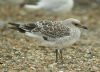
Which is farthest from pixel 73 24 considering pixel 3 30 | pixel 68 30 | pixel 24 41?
pixel 3 30

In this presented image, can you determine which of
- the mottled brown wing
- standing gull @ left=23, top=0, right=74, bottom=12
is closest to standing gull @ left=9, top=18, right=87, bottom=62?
the mottled brown wing

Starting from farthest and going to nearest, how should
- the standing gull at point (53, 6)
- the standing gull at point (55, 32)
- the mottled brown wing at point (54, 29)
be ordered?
1. the standing gull at point (53, 6)
2. the mottled brown wing at point (54, 29)
3. the standing gull at point (55, 32)

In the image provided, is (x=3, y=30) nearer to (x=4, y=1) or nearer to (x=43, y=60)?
(x=4, y=1)

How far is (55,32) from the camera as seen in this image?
751 centimetres

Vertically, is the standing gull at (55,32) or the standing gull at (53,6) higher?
the standing gull at (53,6)

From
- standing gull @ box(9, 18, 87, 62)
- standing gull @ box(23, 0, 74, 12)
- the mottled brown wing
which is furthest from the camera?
standing gull @ box(23, 0, 74, 12)

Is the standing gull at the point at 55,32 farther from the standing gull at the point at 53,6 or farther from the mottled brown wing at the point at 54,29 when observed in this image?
the standing gull at the point at 53,6

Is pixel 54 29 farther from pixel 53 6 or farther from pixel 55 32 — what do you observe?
pixel 53 6

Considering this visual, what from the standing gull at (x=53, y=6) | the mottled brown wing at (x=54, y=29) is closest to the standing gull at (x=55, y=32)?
the mottled brown wing at (x=54, y=29)

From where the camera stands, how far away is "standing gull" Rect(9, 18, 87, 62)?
7.34 m

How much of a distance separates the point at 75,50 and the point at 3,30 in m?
2.80

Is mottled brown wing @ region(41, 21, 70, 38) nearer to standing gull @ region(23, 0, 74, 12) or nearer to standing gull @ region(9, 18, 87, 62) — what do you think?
standing gull @ region(9, 18, 87, 62)

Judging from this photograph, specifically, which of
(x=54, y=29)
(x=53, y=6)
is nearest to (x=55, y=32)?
(x=54, y=29)

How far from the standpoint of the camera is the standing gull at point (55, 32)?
734 centimetres
